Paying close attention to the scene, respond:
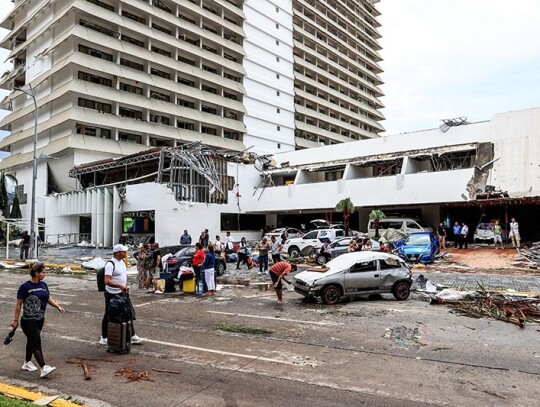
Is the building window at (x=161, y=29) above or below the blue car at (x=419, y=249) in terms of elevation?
above

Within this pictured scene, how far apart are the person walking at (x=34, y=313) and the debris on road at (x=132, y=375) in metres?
0.94

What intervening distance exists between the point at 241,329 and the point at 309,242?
1648cm

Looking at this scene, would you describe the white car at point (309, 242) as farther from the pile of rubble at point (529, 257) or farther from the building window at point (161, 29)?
the building window at point (161, 29)

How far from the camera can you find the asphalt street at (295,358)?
5.62m

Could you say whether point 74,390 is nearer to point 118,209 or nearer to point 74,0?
point 118,209

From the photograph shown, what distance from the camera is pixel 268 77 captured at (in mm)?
63094

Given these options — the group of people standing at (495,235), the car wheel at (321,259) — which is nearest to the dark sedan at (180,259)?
the car wheel at (321,259)

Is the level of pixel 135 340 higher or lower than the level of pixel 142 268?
lower

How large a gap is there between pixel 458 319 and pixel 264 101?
54.6 metres

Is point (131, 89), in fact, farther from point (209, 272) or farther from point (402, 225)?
point (209, 272)

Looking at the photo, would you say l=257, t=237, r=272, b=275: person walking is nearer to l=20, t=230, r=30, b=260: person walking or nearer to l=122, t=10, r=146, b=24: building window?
l=20, t=230, r=30, b=260: person walking

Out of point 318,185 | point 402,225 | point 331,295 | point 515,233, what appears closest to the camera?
point 331,295

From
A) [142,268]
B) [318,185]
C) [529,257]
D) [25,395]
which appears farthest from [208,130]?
[25,395]

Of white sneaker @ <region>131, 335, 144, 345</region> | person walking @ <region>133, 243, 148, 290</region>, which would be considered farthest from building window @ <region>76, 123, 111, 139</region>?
white sneaker @ <region>131, 335, 144, 345</region>
